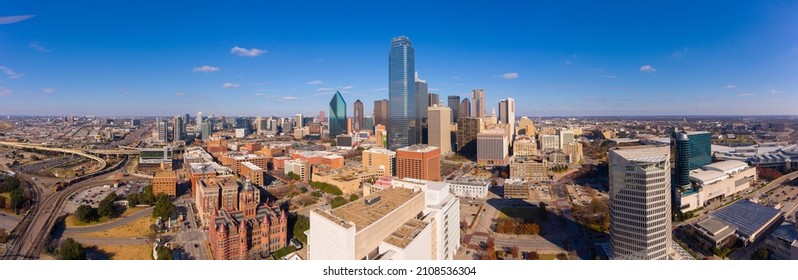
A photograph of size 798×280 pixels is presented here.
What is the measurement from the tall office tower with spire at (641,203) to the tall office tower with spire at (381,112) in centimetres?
1585

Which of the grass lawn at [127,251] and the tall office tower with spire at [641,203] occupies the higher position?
the tall office tower with spire at [641,203]

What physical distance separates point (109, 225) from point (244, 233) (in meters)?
2.16

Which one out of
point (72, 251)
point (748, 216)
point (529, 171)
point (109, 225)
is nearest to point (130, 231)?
point (109, 225)

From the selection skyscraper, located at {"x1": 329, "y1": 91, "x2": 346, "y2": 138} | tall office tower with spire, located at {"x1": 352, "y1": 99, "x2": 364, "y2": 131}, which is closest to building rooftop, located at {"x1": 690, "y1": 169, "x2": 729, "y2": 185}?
skyscraper, located at {"x1": 329, "y1": 91, "x2": 346, "y2": 138}

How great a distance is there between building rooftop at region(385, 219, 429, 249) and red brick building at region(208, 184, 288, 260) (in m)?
2.38

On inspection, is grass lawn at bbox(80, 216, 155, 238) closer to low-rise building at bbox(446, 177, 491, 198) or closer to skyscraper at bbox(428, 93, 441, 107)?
low-rise building at bbox(446, 177, 491, 198)

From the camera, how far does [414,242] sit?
3.56 m

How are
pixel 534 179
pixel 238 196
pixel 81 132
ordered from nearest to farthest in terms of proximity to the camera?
1. pixel 238 196
2. pixel 81 132
3. pixel 534 179

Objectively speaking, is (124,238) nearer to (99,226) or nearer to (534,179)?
(99,226)

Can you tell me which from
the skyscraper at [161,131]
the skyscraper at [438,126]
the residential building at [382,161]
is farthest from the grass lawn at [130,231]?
the skyscraper at [438,126]

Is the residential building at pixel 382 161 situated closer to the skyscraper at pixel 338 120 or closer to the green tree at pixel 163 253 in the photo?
the green tree at pixel 163 253

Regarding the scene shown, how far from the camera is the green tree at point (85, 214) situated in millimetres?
5031

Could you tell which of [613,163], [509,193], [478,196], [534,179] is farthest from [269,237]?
[534,179]
